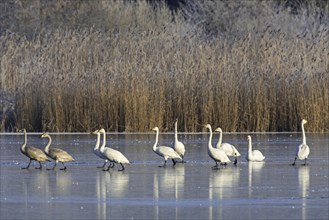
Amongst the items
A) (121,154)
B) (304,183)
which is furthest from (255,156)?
(304,183)

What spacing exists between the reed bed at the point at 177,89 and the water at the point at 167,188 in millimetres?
4300

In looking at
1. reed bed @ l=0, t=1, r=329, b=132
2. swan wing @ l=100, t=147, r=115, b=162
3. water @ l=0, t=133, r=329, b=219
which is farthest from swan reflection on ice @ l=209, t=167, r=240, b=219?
reed bed @ l=0, t=1, r=329, b=132

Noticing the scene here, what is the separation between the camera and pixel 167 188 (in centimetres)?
1447

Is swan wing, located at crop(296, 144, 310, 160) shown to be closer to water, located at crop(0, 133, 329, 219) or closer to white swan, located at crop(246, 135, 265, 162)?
water, located at crop(0, 133, 329, 219)

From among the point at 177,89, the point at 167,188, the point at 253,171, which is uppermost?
the point at 177,89

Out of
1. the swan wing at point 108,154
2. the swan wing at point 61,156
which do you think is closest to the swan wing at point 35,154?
the swan wing at point 61,156

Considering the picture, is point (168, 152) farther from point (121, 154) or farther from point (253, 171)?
point (253, 171)

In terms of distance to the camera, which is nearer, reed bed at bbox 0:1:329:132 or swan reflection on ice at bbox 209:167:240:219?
swan reflection on ice at bbox 209:167:240:219

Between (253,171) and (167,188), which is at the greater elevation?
(253,171)

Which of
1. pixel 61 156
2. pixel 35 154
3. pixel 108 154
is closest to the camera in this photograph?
pixel 108 154

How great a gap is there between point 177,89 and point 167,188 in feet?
37.9

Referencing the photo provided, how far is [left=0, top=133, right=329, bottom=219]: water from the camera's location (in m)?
12.2

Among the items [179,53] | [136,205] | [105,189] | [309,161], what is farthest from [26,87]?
[136,205]

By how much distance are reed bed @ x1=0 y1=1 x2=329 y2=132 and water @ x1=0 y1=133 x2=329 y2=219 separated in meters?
4.30
